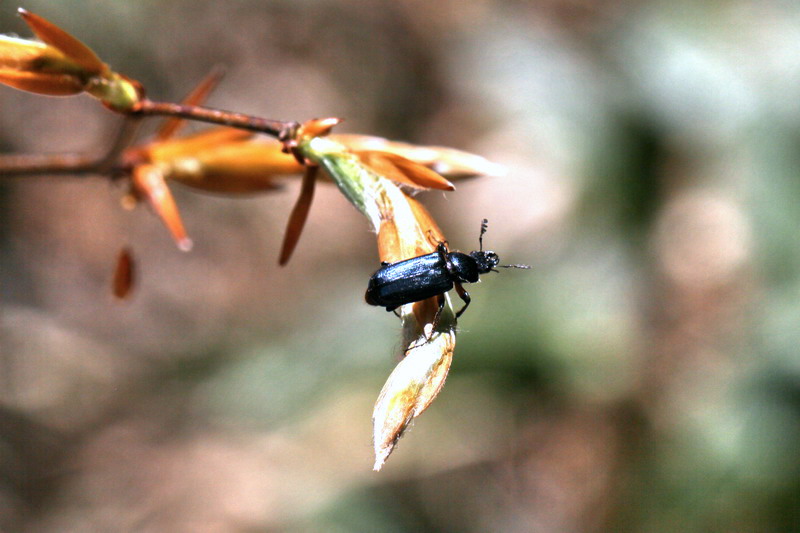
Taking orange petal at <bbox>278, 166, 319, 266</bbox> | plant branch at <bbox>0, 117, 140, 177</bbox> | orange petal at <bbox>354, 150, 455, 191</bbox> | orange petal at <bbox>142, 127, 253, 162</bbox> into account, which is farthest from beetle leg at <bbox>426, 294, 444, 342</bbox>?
plant branch at <bbox>0, 117, 140, 177</bbox>

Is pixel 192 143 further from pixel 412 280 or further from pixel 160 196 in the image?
pixel 412 280

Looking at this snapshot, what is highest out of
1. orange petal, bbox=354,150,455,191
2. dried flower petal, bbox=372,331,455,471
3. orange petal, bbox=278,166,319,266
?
orange petal, bbox=278,166,319,266

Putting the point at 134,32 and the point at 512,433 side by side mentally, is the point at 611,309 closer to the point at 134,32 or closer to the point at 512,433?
the point at 512,433

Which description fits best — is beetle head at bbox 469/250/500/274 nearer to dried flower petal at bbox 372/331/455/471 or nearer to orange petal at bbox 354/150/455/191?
orange petal at bbox 354/150/455/191

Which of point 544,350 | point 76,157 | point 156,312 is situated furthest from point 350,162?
point 156,312

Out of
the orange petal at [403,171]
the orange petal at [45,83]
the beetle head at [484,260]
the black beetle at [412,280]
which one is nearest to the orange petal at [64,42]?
the orange petal at [45,83]

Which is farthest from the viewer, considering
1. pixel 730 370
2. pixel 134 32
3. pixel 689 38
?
pixel 134 32

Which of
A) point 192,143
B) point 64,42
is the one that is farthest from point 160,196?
point 64,42
